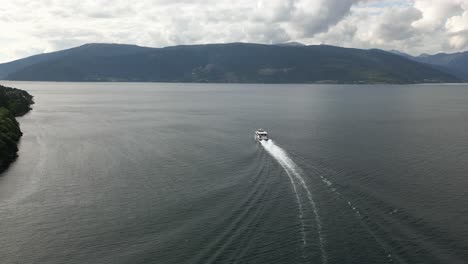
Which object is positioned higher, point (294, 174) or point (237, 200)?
point (294, 174)

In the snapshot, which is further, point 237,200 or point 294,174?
point 294,174

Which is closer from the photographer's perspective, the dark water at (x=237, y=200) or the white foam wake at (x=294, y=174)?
the dark water at (x=237, y=200)

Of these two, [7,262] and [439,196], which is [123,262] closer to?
[7,262]

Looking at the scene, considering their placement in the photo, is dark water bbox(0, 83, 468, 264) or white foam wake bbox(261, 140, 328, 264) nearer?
dark water bbox(0, 83, 468, 264)

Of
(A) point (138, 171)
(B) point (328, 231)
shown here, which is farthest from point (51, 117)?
(B) point (328, 231)
